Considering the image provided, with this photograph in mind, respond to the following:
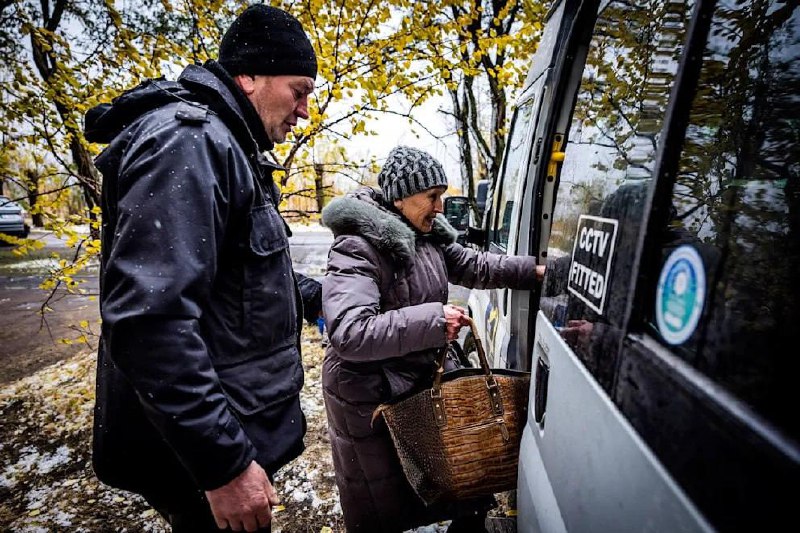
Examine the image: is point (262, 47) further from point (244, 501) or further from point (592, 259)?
point (244, 501)

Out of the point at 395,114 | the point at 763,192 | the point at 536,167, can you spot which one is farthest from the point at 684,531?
the point at 395,114

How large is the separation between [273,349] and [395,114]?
3527 mm

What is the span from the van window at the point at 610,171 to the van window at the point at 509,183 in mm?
1397

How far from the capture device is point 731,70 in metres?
0.80

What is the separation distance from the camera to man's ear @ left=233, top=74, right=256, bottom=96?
1404mm

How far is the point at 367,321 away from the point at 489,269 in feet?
2.87

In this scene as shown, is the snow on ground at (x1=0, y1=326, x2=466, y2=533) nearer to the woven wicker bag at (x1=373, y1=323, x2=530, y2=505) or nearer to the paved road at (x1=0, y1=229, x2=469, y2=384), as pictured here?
the paved road at (x1=0, y1=229, x2=469, y2=384)

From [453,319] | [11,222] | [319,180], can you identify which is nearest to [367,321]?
[453,319]

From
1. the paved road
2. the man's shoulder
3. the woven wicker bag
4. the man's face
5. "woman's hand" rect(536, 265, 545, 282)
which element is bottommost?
the paved road

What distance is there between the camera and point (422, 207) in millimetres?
1939

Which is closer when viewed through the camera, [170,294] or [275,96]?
[170,294]

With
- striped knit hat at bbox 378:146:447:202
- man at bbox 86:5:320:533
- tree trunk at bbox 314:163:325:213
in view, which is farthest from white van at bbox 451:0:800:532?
tree trunk at bbox 314:163:325:213

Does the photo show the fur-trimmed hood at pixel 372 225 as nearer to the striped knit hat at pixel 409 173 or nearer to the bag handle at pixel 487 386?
the striped knit hat at pixel 409 173

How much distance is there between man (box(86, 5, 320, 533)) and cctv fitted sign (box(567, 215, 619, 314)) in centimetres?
88
